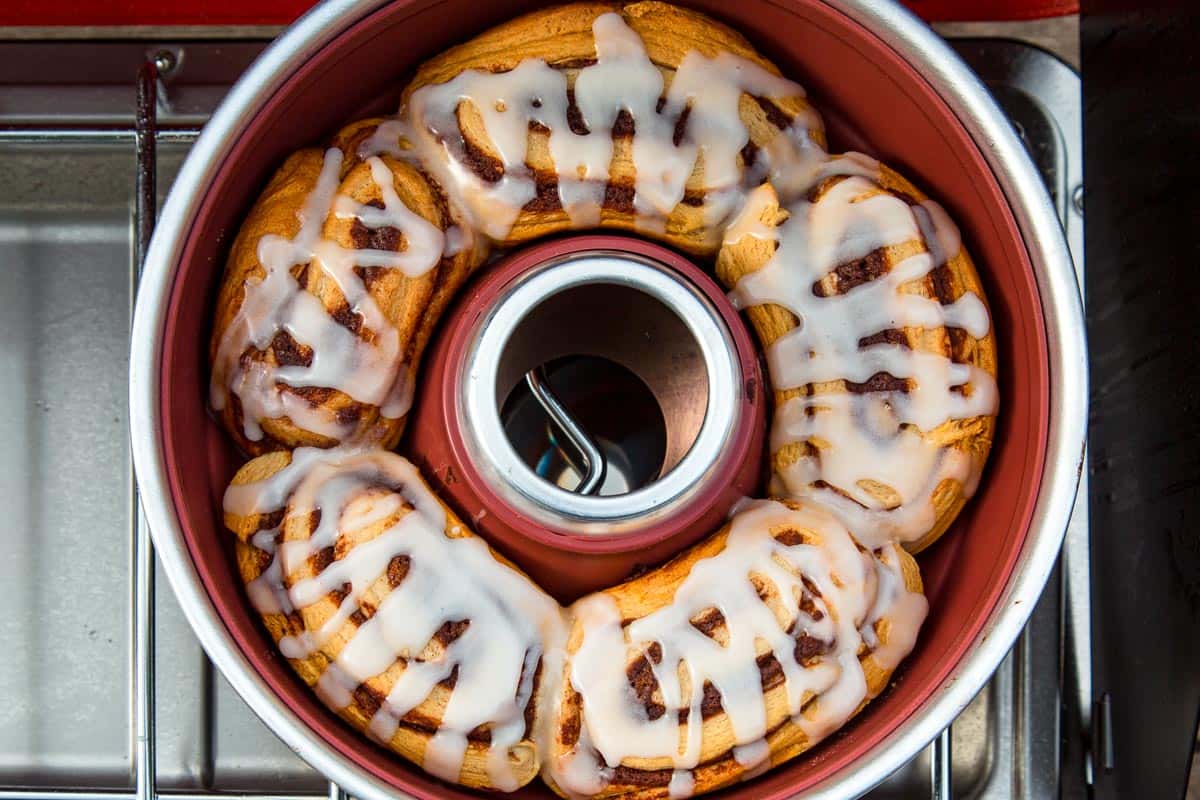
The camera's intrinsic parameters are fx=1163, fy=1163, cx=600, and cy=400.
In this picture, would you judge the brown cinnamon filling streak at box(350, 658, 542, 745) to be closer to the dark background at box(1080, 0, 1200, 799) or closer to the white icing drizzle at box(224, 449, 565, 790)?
the white icing drizzle at box(224, 449, 565, 790)

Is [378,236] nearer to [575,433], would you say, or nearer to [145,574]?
[575,433]

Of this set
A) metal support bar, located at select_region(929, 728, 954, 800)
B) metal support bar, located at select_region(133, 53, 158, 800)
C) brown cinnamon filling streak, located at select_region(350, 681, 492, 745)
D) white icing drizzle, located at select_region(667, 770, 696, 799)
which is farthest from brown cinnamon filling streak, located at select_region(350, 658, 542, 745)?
metal support bar, located at select_region(929, 728, 954, 800)

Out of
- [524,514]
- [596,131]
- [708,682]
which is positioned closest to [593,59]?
[596,131]

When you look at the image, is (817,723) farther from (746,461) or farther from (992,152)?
(992,152)

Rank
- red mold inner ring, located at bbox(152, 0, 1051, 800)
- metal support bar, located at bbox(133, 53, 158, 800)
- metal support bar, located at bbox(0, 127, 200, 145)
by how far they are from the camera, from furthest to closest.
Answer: metal support bar, located at bbox(0, 127, 200, 145)
metal support bar, located at bbox(133, 53, 158, 800)
red mold inner ring, located at bbox(152, 0, 1051, 800)

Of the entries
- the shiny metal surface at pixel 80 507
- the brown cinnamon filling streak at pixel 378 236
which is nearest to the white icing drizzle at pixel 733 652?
the brown cinnamon filling streak at pixel 378 236

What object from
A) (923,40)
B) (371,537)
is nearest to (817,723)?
(371,537)

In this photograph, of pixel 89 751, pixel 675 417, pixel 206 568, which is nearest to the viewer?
pixel 206 568
